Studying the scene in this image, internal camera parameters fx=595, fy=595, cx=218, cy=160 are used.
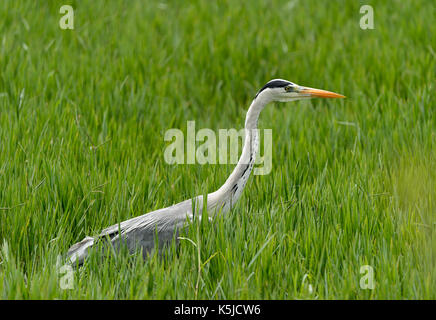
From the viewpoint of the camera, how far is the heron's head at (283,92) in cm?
412

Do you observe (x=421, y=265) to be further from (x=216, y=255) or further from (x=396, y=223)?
(x=216, y=255)

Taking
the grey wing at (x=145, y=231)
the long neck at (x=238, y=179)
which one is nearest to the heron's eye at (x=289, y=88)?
the long neck at (x=238, y=179)

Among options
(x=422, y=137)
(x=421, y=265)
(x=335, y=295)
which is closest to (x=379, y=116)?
(x=422, y=137)

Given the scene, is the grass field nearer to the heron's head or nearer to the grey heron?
the grey heron

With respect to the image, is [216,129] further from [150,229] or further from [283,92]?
[150,229]

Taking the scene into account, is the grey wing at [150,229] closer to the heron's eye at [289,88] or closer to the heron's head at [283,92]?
the heron's head at [283,92]

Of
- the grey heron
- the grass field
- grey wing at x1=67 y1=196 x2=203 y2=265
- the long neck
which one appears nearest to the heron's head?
the grey heron

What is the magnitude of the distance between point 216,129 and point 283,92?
191cm

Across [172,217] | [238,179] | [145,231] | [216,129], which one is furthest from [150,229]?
[216,129]

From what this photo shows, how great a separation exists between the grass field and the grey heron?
0.12m

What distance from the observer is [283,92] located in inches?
166

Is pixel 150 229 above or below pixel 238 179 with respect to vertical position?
below

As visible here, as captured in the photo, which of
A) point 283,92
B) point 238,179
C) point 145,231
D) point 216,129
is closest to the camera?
point 145,231

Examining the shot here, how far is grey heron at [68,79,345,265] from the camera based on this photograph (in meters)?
3.73
